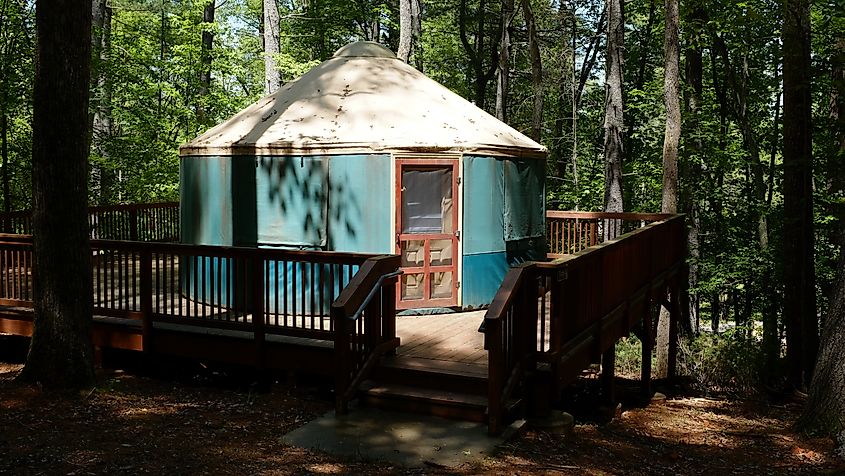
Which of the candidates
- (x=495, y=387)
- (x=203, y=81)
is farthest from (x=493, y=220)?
(x=203, y=81)

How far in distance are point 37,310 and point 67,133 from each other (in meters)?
1.51

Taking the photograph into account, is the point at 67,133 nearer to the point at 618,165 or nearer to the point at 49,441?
the point at 49,441

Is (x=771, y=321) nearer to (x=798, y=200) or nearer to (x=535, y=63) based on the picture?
(x=798, y=200)

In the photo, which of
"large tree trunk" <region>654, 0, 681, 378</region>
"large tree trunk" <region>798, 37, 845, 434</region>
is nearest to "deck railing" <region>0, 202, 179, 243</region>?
"large tree trunk" <region>654, 0, 681, 378</region>

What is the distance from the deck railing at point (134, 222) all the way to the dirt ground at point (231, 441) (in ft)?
13.4

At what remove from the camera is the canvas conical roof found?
847 centimetres

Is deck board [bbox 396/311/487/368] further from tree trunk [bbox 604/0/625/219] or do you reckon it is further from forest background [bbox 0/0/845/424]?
tree trunk [bbox 604/0/625/219]

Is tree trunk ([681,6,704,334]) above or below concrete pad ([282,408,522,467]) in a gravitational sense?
above

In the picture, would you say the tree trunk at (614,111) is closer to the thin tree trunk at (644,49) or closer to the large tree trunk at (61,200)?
the thin tree trunk at (644,49)

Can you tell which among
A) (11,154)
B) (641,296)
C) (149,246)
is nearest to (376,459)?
(149,246)

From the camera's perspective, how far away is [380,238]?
27.5 ft

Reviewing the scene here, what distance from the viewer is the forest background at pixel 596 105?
13305mm

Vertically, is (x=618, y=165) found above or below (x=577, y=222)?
above

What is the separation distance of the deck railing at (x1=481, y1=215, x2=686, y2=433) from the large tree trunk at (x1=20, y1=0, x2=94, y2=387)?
359cm
